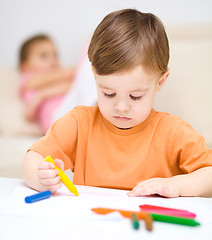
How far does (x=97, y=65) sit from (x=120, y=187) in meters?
0.29

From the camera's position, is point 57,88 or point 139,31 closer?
point 139,31

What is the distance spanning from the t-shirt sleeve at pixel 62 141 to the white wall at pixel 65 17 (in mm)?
915

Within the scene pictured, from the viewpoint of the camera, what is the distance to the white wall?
1569mm

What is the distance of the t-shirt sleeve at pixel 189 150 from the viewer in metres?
0.77

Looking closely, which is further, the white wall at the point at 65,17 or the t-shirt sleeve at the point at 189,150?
the white wall at the point at 65,17

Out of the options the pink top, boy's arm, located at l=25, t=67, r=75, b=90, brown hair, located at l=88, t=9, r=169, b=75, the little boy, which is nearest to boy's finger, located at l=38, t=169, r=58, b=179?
the little boy

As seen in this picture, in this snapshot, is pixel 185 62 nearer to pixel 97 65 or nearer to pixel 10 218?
pixel 97 65

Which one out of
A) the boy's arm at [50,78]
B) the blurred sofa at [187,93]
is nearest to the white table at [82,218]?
the blurred sofa at [187,93]

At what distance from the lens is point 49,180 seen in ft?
2.19

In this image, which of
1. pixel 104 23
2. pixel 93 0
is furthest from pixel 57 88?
pixel 104 23

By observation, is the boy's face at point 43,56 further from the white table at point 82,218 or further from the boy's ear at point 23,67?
the white table at point 82,218

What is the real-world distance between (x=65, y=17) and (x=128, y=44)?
1240mm

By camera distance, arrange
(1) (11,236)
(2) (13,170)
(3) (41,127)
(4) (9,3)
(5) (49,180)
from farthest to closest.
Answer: (4) (9,3)
(3) (41,127)
(2) (13,170)
(5) (49,180)
(1) (11,236)

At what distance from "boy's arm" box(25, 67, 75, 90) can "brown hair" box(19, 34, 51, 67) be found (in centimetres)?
18
